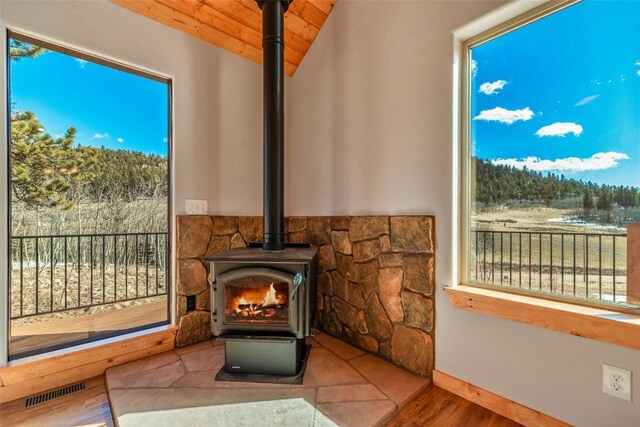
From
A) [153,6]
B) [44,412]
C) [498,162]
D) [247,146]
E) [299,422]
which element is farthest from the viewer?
[247,146]

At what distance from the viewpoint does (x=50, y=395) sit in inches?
67.4

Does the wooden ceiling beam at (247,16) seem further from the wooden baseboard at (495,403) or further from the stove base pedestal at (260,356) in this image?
the wooden baseboard at (495,403)

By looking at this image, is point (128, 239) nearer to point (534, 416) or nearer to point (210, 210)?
point (210, 210)

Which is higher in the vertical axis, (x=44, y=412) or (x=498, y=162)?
(x=498, y=162)

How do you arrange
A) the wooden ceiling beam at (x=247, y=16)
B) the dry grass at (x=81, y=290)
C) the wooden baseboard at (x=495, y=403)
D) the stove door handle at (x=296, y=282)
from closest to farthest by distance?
the wooden baseboard at (x=495, y=403), the stove door handle at (x=296, y=282), the dry grass at (x=81, y=290), the wooden ceiling beam at (x=247, y=16)

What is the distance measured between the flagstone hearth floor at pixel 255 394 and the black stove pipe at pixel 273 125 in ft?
2.85

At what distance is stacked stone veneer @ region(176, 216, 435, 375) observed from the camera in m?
1.88

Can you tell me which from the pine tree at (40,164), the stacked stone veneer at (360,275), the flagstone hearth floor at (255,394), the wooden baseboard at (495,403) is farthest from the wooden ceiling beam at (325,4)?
the wooden baseboard at (495,403)

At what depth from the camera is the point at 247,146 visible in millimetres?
2680

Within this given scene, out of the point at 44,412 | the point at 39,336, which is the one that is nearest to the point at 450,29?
the point at 44,412

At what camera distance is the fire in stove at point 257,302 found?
183 cm

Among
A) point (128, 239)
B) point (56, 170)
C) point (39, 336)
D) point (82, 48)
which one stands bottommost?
point (39, 336)

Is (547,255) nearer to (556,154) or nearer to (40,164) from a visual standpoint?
(556,154)

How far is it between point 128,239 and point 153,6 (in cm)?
173
